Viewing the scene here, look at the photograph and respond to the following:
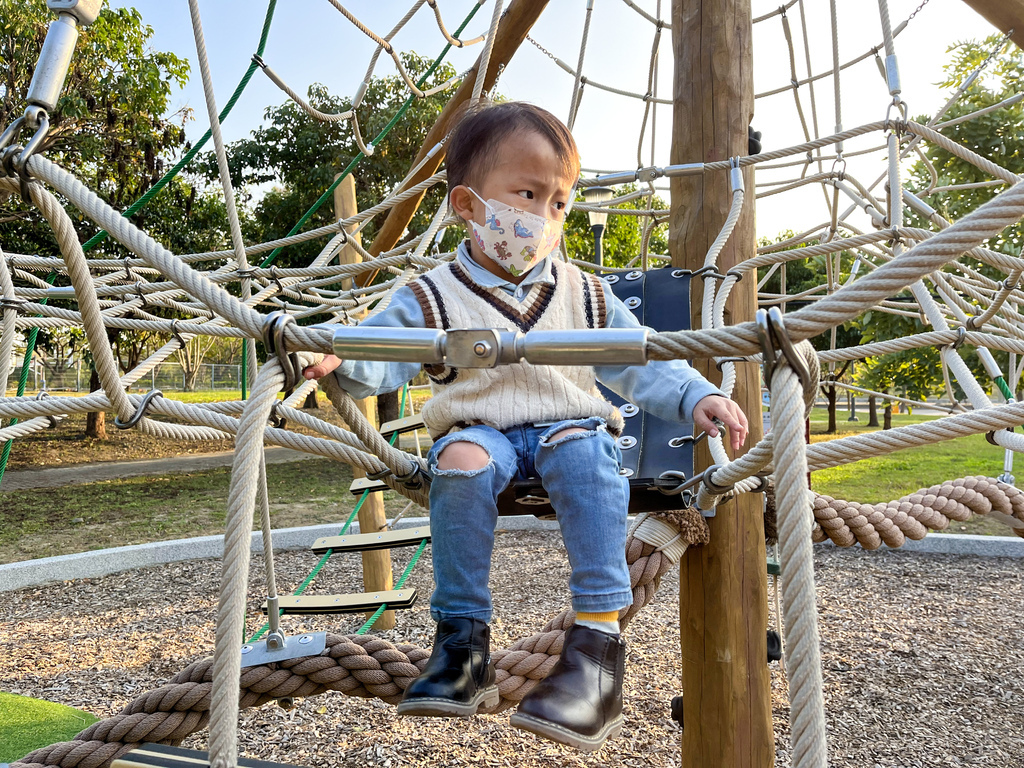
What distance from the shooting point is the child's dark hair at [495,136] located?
1184 mm

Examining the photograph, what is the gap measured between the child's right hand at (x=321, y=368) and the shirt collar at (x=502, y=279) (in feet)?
1.06

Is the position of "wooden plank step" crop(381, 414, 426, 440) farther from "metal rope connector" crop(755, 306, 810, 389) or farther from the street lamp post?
"metal rope connector" crop(755, 306, 810, 389)

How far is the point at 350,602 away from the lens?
1.61 m

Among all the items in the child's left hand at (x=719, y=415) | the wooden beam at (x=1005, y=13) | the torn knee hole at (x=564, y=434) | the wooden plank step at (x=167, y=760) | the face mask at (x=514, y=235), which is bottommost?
the wooden plank step at (x=167, y=760)

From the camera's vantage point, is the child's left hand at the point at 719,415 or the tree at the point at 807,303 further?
the tree at the point at 807,303

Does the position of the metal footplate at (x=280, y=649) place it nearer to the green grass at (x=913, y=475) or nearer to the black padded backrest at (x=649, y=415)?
the black padded backrest at (x=649, y=415)

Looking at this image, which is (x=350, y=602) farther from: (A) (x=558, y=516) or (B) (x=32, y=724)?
(B) (x=32, y=724)

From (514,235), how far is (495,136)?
164 millimetres

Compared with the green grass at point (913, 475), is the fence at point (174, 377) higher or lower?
higher

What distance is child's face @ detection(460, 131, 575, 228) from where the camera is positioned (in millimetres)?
1176

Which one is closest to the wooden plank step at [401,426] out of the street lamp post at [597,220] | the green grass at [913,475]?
the street lamp post at [597,220]

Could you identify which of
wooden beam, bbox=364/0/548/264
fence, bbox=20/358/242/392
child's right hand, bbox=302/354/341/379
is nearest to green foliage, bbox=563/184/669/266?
wooden beam, bbox=364/0/548/264

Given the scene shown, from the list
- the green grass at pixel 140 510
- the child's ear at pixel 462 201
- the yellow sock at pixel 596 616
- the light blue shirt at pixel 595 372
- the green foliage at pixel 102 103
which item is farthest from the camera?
the green foliage at pixel 102 103

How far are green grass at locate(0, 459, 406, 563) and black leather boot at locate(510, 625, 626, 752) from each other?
4.61m
